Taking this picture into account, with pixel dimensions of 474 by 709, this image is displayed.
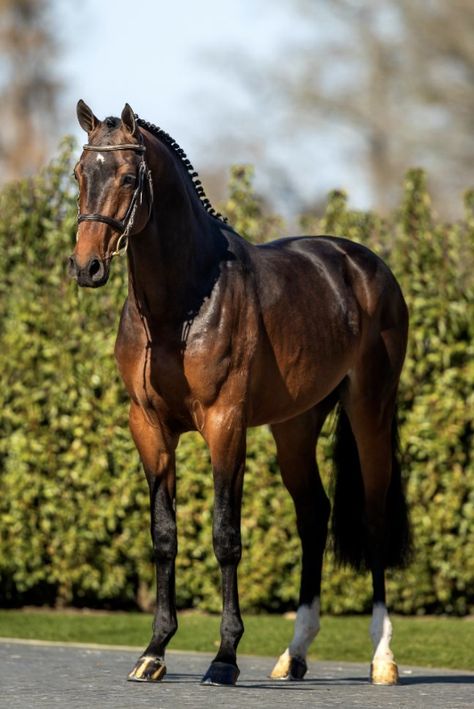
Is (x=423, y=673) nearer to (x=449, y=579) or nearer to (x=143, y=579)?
(x=449, y=579)

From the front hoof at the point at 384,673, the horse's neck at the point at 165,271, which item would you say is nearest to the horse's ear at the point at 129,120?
the horse's neck at the point at 165,271

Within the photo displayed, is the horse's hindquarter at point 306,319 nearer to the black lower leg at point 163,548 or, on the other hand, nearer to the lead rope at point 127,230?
the black lower leg at point 163,548

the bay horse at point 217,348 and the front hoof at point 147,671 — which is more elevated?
the bay horse at point 217,348

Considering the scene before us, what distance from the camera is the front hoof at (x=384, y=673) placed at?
6.11 m

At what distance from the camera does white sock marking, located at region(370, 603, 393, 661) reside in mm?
6228

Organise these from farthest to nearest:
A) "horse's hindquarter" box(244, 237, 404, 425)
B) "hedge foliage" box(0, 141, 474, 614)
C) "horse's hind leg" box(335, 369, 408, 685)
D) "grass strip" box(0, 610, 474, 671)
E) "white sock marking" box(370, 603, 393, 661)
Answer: "hedge foliage" box(0, 141, 474, 614), "grass strip" box(0, 610, 474, 671), "horse's hind leg" box(335, 369, 408, 685), "white sock marking" box(370, 603, 393, 661), "horse's hindquarter" box(244, 237, 404, 425)

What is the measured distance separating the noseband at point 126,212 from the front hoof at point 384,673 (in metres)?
2.36

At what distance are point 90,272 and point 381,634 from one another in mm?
2435

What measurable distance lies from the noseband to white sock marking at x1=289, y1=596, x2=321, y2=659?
7.19 ft

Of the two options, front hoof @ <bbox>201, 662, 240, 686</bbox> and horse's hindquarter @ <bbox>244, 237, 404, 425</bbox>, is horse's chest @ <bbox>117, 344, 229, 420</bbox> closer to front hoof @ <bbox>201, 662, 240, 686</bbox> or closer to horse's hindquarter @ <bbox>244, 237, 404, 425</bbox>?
horse's hindquarter @ <bbox>244, 237, 404, 425</bbox>

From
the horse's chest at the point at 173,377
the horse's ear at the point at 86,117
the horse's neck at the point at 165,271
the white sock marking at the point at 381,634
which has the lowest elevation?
the white sock marking at the point at 381,634

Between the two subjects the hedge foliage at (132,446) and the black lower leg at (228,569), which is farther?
the hedge foliage at (132,446)

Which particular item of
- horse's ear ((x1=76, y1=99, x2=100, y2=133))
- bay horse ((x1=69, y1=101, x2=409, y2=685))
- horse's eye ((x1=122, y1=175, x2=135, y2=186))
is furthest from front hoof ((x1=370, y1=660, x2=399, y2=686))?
horse's ear ((x1=76, y1=99, x2=100, y2=133))

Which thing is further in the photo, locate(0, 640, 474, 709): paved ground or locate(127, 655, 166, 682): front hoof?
locate(127, 655, 166, 682): front hoof
